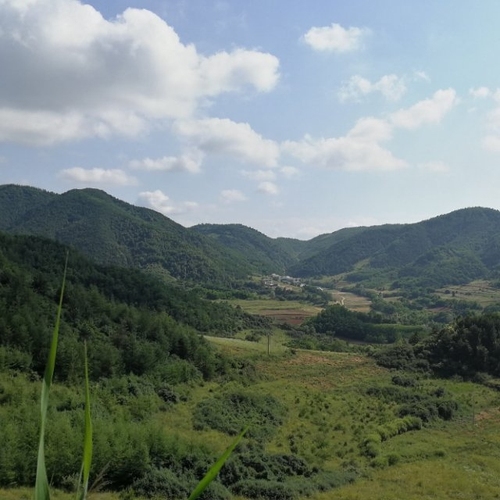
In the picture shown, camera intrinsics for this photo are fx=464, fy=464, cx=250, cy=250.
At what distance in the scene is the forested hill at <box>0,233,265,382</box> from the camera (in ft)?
149

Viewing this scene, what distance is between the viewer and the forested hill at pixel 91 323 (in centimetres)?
4541

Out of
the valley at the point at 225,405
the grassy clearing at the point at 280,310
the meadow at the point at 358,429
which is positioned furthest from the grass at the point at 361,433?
the grassy clearing at the point at 280,310

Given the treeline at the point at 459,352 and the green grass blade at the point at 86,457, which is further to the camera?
the treeline at the point at 459,352

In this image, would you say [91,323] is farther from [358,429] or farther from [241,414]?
[358,429]

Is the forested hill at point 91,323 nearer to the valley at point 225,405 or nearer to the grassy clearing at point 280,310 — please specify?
the valley at point 225,405

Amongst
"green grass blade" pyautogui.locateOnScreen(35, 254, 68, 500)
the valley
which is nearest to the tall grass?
"green grass blade" pyautogui.locateOnScreen(35, 254, 68, 500)

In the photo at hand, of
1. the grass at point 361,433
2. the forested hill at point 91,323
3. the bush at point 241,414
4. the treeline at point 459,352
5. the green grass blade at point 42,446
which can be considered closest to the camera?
the green grass blade at point 42,446

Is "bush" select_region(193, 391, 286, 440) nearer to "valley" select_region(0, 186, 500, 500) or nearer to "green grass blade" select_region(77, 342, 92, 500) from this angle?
"valley" select_region(0, 186, 500, 500)

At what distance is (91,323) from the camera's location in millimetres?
60469

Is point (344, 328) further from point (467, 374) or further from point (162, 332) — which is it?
point (162, 332)

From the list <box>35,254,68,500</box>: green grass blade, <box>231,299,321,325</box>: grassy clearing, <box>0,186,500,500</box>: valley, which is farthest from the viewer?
<box>231,299,321,325</box>: grassy clearing

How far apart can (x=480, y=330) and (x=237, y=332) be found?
5333 cm

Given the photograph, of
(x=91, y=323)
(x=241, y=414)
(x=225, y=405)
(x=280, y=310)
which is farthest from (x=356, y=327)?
(x=241, y=414)

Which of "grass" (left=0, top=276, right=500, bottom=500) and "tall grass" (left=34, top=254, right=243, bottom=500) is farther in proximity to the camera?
"grass" (left=0, top=276, right=500, bottom=500)
